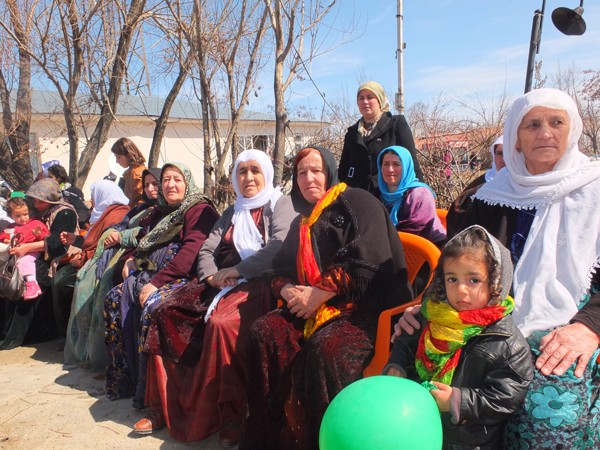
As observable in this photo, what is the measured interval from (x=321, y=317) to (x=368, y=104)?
2.54 meters

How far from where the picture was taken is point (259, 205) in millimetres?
3447

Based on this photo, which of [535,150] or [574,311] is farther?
[535,150]

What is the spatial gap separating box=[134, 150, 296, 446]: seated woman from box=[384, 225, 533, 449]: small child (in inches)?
53.7

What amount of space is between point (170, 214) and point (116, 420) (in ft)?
4.76

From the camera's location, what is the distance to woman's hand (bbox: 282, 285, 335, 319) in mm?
2582

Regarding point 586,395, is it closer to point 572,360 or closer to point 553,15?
point 572,360

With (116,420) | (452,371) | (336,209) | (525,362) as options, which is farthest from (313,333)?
(116,420)

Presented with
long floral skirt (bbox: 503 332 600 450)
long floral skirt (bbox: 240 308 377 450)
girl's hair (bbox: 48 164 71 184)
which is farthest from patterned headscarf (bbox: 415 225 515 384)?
girl's hair (bbox: 48 164 71 184)

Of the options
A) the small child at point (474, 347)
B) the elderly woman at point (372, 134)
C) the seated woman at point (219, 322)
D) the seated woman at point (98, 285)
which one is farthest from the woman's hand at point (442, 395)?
the seated woman at point (98, 285)

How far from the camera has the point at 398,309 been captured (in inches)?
96.7

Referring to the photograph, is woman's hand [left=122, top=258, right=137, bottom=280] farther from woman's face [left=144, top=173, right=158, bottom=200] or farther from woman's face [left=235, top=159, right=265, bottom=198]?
woman's face [left=235, top=159, right=265, bottom=198]

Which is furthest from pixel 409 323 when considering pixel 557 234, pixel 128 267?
pixel 128 267

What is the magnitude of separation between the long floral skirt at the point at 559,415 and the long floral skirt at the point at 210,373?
1.56 meters

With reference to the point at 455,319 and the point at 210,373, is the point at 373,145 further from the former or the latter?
the point at 455,319
